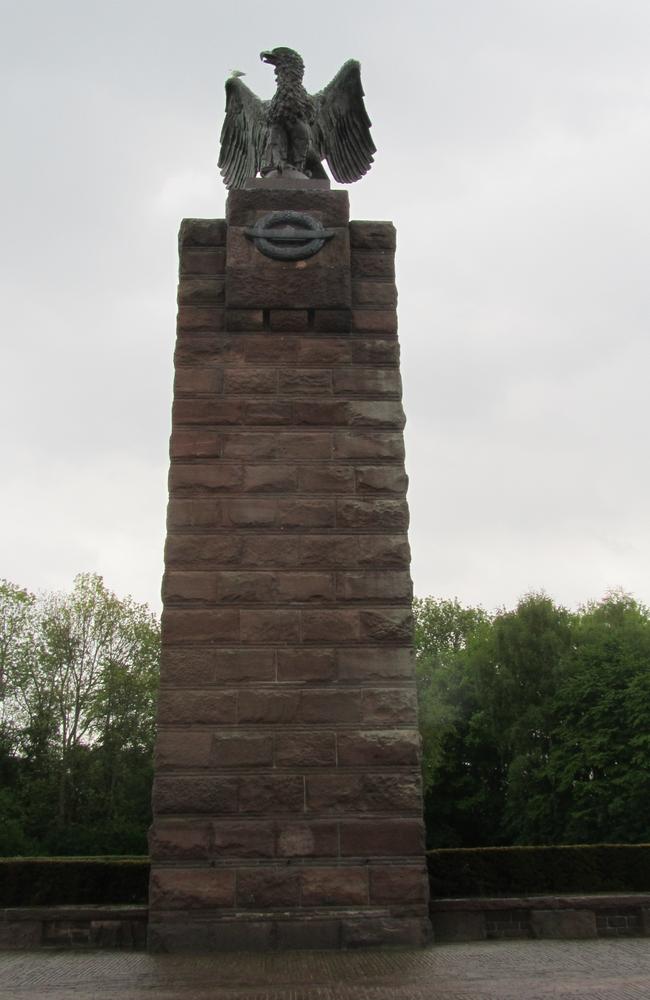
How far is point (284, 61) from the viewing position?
30.5 ft

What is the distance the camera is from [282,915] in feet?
21.7

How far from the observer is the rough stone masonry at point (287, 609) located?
265 inches

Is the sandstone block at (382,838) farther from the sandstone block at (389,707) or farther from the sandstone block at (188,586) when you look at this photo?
the sandstone block at (188,586)

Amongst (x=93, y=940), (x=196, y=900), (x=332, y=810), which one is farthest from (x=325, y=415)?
(x=93, y=940)

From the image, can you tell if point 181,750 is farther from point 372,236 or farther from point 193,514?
point 372,236

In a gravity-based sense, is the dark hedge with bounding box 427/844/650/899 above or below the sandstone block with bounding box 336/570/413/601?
below

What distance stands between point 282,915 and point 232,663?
189cm

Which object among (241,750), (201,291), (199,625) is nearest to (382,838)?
(241,750)

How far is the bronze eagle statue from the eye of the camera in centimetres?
927

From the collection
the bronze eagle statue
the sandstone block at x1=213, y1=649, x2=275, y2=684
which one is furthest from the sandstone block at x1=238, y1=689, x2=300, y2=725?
the bronze eagle statue

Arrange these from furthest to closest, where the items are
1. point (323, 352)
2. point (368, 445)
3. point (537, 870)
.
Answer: point (537, 870), point (323, 352), point (368, 445)

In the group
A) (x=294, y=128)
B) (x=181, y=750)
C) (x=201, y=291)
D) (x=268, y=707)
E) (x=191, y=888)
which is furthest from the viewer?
(x=294, y=128)

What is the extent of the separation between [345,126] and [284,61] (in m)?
0.93

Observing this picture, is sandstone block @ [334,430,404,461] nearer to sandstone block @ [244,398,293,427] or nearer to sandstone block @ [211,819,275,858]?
sandstone block @ [244,398,293,427]
